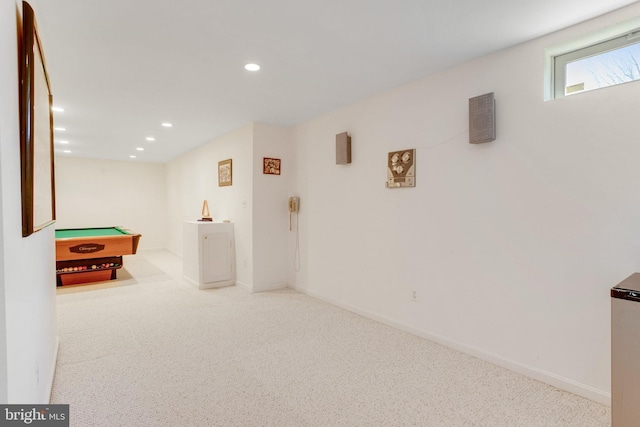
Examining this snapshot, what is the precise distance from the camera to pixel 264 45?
239 centimetres

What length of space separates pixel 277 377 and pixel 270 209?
2.69 meters

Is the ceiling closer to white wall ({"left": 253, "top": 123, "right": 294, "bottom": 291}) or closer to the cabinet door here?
white wall ({"left": 253, "top": 123, "right": 294, "bottom": 291})

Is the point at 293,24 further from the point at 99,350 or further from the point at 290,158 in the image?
the point at 99,350

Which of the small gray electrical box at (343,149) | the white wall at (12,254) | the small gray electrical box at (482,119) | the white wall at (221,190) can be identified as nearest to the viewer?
the white wall at (12,254)

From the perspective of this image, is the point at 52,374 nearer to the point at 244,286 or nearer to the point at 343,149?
the point at 244,286

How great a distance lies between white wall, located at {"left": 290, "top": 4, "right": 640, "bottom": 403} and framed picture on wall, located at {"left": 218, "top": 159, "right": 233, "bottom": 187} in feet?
7.83

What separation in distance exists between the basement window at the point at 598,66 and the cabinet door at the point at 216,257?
4.35m

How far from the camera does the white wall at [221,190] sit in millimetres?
4660

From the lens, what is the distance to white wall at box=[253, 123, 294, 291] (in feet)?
14.9

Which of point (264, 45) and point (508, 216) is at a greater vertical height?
point (264, 45)

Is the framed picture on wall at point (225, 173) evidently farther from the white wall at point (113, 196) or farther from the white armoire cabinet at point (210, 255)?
the white wall at point (113, 196)

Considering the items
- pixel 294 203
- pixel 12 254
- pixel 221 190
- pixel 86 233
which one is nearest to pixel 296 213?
pixel 294 203

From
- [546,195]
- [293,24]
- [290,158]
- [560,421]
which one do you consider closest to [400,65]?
[293,24]

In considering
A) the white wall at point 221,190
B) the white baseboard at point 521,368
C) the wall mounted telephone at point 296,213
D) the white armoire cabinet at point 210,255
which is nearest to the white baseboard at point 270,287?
the white wall at point 221,190
